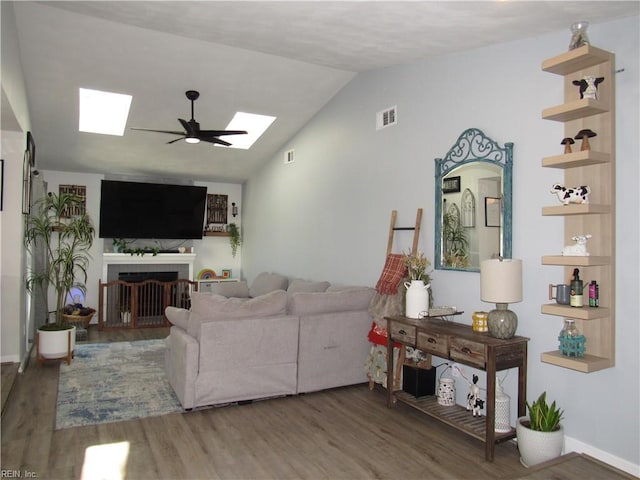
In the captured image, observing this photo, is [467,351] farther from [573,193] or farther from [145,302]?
[145,302]

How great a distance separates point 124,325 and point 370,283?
15.8 ft

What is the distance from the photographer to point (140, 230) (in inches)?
333

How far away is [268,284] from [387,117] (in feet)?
11.5

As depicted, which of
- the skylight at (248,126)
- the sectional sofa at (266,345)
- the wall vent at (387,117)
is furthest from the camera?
the skylight at (248,126)

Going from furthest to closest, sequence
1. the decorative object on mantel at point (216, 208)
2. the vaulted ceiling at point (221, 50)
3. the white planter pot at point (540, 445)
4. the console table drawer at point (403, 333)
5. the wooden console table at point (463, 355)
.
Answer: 1. the decorative object on mantel at point (216, 208)
2. the console table drawer at point (403, 333)
3. the vaulted ceiling at point (221, 50)
4. the wooden console table at point (463, 355)
5. the white planter pot at point (540, 445)

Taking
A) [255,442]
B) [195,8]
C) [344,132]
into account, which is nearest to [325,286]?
[344,132]

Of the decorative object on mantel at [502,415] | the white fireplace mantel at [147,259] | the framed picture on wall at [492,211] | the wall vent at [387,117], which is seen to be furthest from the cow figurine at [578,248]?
the white fireplace mantel at [147,259]

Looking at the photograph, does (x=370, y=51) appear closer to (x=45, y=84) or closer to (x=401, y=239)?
(x=401, y=239)

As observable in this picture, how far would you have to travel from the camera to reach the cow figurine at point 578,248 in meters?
2.97

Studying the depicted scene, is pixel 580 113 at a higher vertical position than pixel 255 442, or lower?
higher

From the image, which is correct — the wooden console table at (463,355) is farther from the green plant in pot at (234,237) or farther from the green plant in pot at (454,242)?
the green plant in pot at (234,237)

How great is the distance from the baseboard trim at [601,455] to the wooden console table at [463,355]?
358 millimetres

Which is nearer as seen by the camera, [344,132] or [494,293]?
[494,293]

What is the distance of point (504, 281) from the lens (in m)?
3.33
